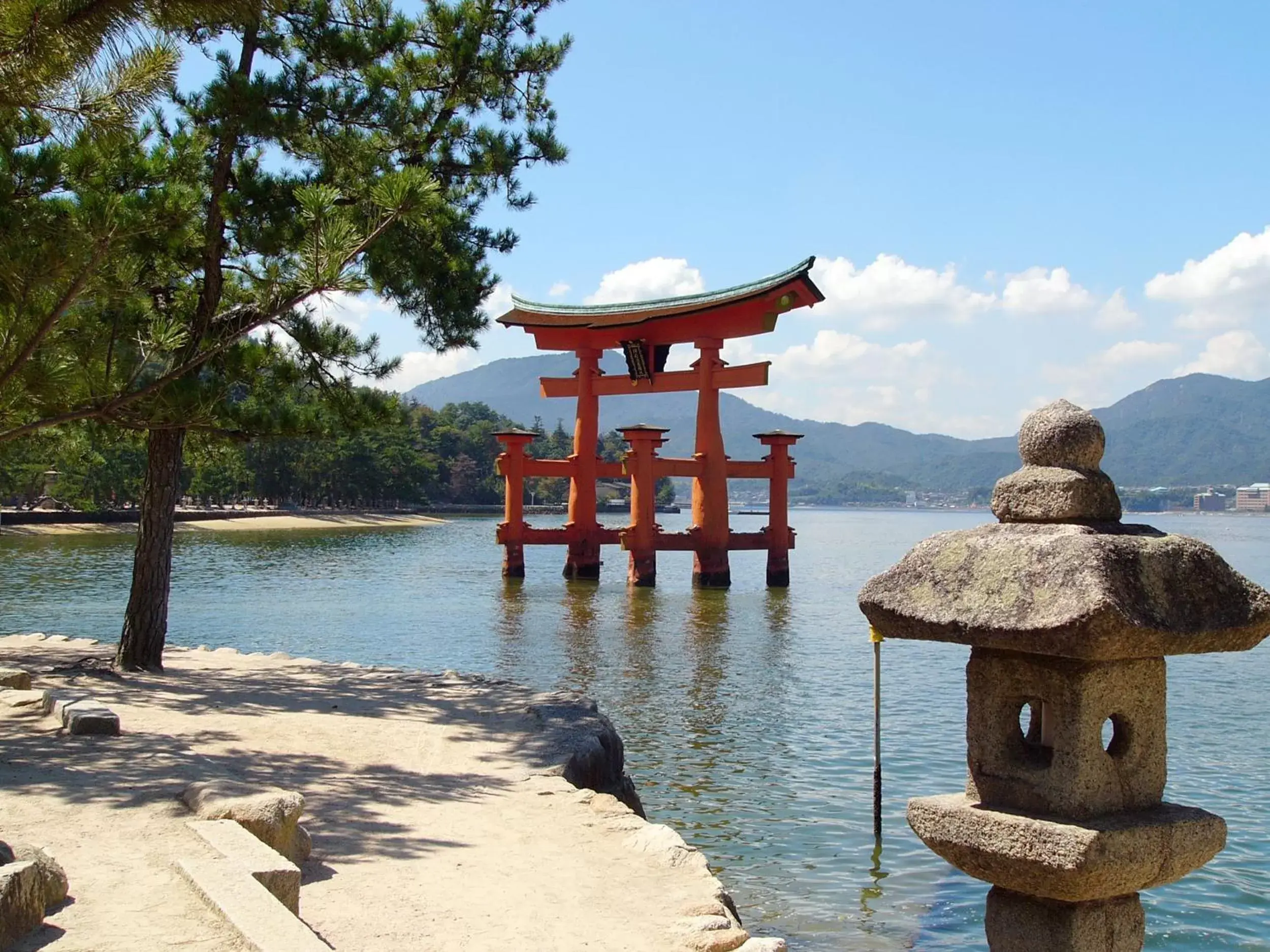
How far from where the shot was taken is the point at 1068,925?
10.4 ft

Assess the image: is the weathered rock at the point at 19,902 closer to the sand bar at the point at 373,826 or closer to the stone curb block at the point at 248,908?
the sand bar at the point at 373,826

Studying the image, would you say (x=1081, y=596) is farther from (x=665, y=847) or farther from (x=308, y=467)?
(x=308, y=467)

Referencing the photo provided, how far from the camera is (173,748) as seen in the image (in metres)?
6.39

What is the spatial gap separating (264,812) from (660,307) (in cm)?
2130

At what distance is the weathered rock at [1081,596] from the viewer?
2.91 m

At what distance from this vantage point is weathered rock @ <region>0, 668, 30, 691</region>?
307 inches

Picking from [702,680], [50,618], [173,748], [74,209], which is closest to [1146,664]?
[173,748]

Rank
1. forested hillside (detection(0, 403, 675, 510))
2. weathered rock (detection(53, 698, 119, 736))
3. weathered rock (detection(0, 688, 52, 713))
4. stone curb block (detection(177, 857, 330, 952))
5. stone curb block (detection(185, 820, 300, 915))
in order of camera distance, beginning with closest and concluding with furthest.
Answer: stone curb block (detection(177, 857, 330, 952)), stone curb block (detection(185, 820, 300, 915)), weathered rock (detection(53, 698, 119, 736)), weathered rock (detection(0, 688, 52, 713)), forested hillside (detection(0, 403, 675, 510))

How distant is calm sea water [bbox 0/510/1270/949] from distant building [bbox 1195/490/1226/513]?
106 m

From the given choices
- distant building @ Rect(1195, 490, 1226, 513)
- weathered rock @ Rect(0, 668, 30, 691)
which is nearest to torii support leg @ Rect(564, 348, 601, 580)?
weathered rock @ Rect(0, 668, 30, 691)

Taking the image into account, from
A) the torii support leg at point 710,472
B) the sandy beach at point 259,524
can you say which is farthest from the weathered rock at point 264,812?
the sandy beach at point 259,524

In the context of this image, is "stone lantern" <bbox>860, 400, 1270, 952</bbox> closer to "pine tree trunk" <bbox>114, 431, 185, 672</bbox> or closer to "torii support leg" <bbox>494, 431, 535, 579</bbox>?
"pine tree trunk" <bbox>114, 431, 185, 672</bbox>

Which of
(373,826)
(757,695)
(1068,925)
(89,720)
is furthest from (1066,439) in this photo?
(757,695)

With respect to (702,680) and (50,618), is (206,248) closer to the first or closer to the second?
(702,680)
